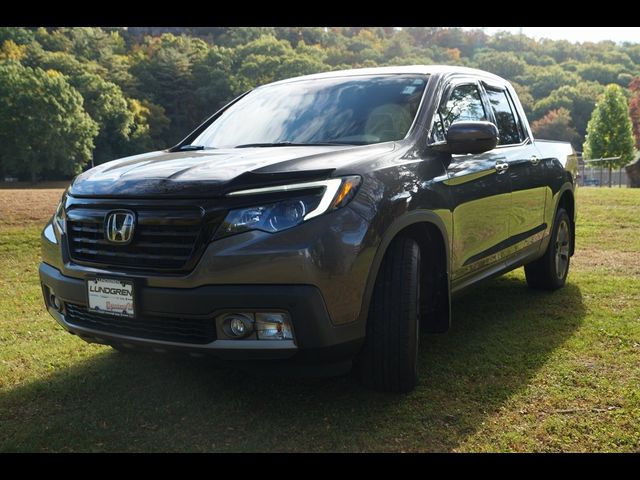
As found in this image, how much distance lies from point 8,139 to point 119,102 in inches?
576

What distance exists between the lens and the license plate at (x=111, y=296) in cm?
293

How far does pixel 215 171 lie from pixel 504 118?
2917 millimetres

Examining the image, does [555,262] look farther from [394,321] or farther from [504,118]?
[394,321]

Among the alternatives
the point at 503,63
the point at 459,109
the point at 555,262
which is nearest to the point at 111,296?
the point at 459,109

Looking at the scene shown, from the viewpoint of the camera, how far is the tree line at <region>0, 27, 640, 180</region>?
2165 inches

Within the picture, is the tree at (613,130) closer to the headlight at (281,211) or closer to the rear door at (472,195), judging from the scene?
the rear door at (472,195)

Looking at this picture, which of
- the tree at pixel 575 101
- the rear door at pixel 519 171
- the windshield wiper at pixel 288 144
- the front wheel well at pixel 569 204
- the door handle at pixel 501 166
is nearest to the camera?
the windshield wiper at pixel 288 144

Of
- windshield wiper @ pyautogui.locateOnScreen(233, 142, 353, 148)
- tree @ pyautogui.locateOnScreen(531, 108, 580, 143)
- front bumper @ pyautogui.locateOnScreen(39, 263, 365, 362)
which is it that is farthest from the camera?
tree @ pyautogui.locateOnScreen(531, 108, 580, 143)

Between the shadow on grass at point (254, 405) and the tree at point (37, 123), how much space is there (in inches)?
2201

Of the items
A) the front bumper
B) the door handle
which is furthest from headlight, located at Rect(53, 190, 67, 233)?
the door handle

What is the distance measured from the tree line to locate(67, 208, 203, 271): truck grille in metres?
36.2

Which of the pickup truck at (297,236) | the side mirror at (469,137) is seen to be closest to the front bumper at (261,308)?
the pickup truck at (297,236)

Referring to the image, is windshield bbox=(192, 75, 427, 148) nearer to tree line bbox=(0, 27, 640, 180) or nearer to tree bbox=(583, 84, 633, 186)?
tree line bbox=(0, 27, 640, 180)
